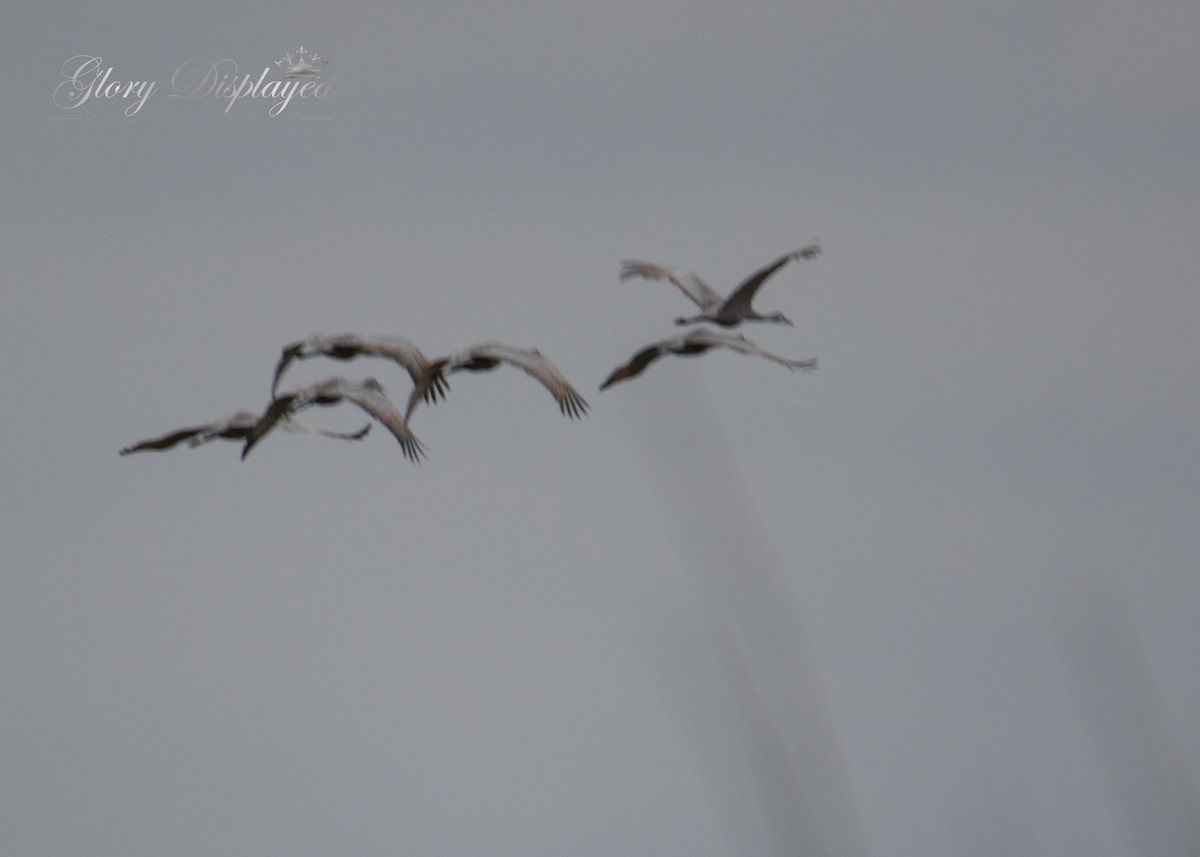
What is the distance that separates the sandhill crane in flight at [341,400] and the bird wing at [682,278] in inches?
215

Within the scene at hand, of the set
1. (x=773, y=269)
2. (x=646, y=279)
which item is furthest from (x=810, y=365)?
(x=646, y=279)

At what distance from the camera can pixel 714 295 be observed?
1437 inches

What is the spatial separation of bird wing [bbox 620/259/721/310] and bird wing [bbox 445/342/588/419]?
244 centimetres

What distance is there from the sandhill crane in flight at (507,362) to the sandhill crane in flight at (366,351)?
0.31 meters

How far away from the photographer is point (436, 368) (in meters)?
36.6

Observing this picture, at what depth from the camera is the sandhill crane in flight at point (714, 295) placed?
34.3 m

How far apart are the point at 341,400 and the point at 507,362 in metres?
3.76

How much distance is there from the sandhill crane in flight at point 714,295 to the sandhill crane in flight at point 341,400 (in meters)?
5.46

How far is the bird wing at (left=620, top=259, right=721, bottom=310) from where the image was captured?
120ft

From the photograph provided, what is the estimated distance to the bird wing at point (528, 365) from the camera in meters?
35.7

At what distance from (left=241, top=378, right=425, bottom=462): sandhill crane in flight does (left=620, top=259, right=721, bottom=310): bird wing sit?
5.47 meters

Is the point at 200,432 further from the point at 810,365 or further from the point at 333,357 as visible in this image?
the point at 810,365

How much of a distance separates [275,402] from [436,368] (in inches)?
126

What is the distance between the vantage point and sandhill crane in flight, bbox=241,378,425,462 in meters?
36.5
